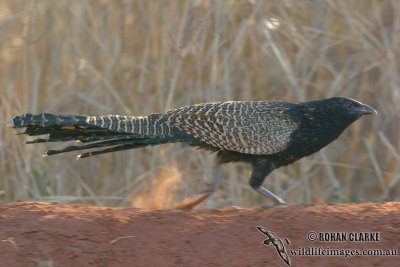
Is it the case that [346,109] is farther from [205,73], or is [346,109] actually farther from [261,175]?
[205,73]

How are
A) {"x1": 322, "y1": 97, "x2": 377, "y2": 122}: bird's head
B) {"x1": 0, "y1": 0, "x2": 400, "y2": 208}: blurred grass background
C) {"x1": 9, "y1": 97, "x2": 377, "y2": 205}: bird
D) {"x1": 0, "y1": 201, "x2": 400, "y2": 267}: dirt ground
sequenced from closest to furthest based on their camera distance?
{"x1": 0, "y1": 201, "x2": 400, "y2": 267}: dirt ground
{"x1": 9, "y1": 97, "x2": 377, "y2": 205}: bird
{"x1": 322, "y1": 97, "x2": 377, "y2": 122}: bird's head
{"x1": 0, "y1": 0, "x2": 400, "y2": 208}: blurred grass background

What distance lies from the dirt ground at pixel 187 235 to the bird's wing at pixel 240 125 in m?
0.67

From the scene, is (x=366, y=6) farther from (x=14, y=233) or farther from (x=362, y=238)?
(x=14, y=233)

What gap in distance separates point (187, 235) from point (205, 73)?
316cm

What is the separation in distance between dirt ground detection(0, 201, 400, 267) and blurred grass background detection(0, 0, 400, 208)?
79.5 inches

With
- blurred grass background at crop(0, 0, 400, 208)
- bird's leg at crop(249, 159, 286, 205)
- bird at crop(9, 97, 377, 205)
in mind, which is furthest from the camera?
blurred grass background at crop(0, 0, 400, 208)

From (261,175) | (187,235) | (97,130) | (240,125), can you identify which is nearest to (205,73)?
(240,125)

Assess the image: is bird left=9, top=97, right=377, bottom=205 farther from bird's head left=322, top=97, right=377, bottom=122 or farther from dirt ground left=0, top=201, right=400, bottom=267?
dirt ground left=0, top=201, right=400, bottom=267

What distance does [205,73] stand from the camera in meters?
5.99

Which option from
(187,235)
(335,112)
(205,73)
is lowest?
(187,235)

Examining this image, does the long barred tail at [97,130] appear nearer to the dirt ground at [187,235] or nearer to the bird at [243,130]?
the bird at [243,130]

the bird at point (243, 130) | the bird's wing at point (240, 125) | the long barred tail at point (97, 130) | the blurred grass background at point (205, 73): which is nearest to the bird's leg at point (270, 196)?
the bird at point (243, 130)

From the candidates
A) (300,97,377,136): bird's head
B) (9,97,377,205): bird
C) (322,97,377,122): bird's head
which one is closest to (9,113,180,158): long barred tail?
(9,97,377,205): bird

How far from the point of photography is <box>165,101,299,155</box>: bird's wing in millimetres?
3988
